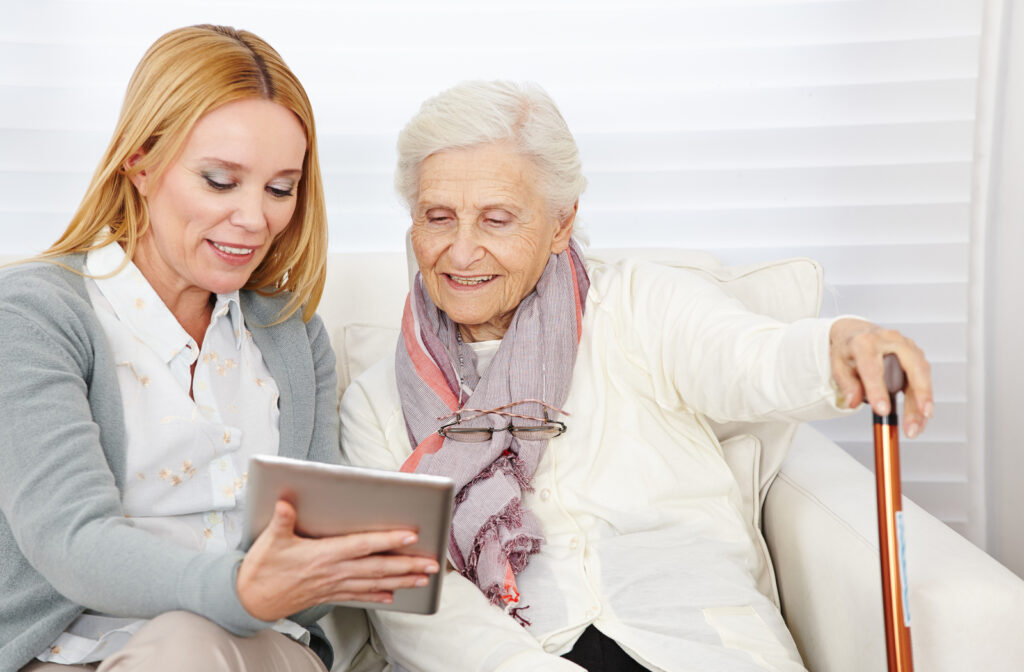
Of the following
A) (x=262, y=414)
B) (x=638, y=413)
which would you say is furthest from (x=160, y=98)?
(x=638, y=413)

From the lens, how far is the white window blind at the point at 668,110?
92.3 inches

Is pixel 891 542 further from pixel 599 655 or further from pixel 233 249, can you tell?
pixel 233 249

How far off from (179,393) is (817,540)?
3.36 feet

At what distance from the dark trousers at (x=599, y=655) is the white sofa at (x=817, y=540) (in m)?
0.32

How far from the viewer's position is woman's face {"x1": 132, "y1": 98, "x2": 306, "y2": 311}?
4.76 feet

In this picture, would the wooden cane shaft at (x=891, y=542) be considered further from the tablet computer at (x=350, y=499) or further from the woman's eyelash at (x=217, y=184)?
the woman's eyelash at (x=217, y=184)

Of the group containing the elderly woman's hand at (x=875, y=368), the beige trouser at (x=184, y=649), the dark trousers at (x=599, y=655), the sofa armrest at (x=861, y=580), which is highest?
the elderly woman's hand at (x=875, y=368)

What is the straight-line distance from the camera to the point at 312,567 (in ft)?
3.71

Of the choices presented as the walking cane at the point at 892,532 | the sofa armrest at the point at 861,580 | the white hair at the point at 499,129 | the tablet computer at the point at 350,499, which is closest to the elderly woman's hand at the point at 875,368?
the walking cane at the point at 892,532

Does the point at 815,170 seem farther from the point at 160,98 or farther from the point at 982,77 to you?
the point at 160,98

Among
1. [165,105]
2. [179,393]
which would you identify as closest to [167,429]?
[179,393]

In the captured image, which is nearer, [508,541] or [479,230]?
[508,541]

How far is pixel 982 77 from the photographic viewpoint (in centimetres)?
238

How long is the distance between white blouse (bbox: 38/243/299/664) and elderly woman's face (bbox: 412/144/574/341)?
429 mm
